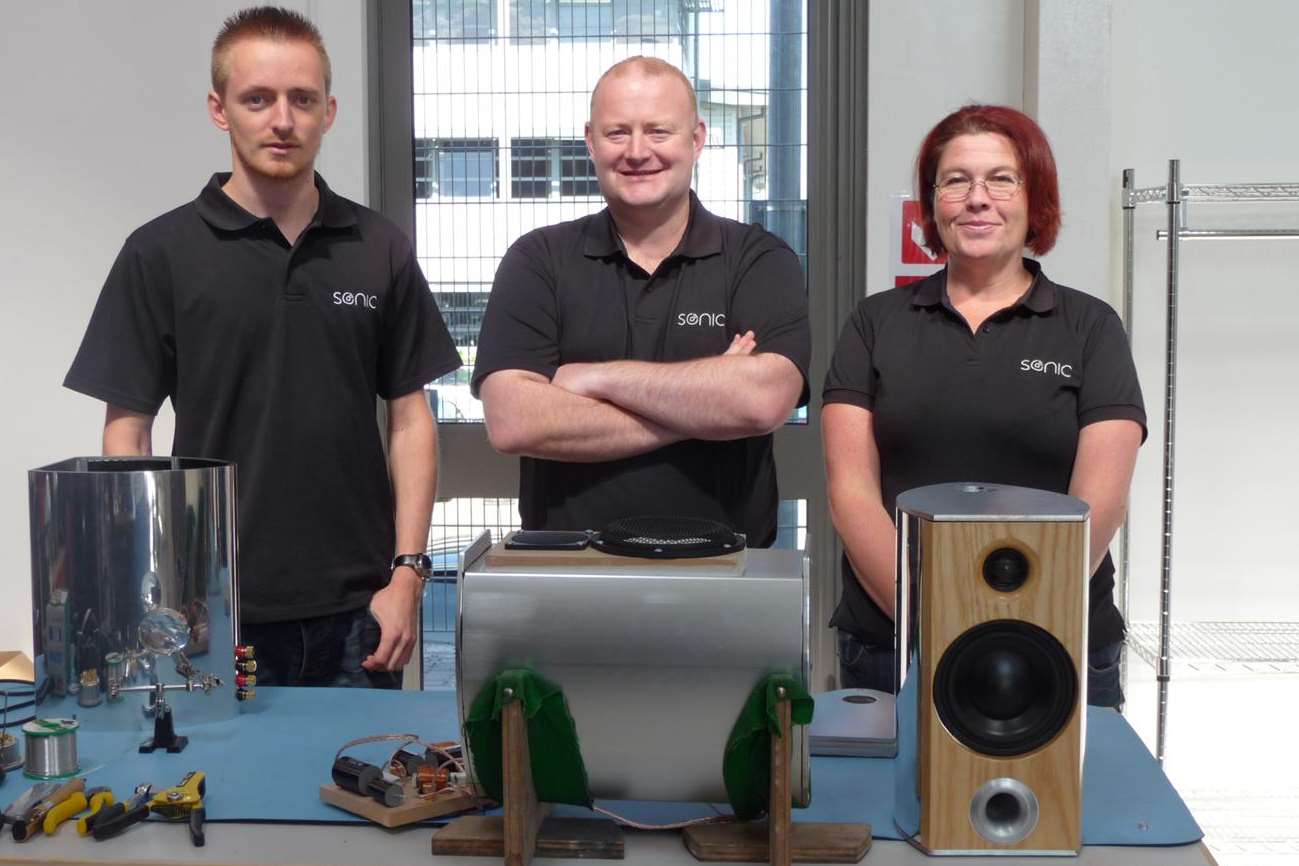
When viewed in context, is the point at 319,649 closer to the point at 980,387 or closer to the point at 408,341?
the point at 408,341

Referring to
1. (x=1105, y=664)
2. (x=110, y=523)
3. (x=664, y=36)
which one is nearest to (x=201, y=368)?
(x=110, y=523)

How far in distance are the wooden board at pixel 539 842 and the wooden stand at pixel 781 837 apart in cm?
7

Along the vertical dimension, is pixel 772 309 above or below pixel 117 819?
above

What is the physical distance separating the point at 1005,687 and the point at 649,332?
1043 mm

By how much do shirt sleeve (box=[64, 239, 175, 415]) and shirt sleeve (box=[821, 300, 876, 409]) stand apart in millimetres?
1016

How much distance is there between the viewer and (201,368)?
1.91 meters

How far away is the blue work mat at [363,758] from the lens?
1.21 m

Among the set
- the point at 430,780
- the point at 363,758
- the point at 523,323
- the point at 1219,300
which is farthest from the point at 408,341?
the point at 1219,300

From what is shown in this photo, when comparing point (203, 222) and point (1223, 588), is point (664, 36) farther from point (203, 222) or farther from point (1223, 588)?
point (1223, 588)

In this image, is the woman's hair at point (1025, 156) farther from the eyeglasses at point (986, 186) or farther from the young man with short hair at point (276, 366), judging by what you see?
the young man with short hair at point (276, 366)

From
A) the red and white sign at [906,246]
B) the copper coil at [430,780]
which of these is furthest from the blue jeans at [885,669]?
the red and white sign at [906,246]

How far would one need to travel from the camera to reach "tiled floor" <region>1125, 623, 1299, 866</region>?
2.87 meters

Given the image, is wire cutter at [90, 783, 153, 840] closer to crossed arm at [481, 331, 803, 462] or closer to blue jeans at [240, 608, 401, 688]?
blue jeans at [240, 608, 401, 688]

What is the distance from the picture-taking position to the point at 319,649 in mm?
1961
